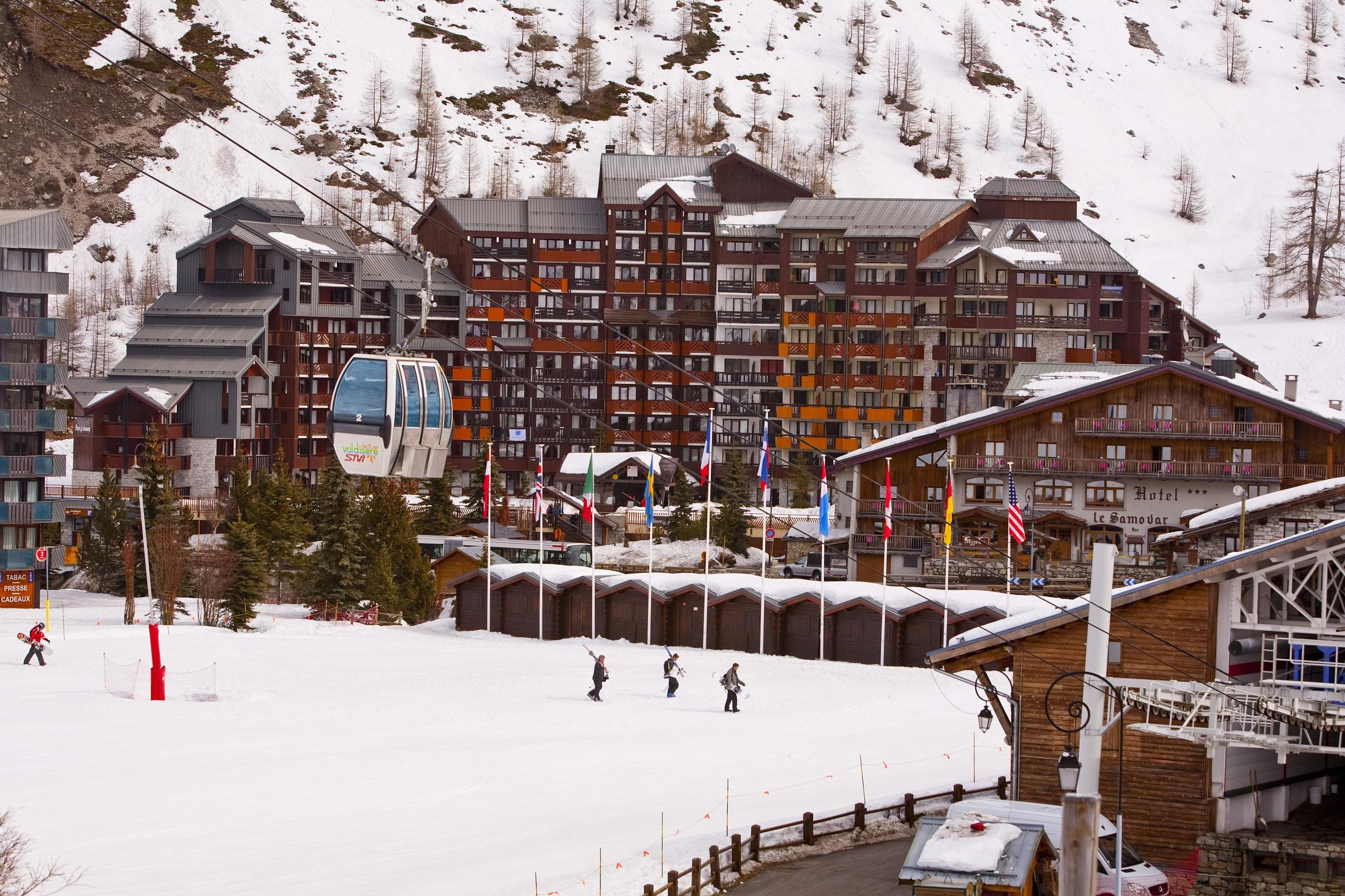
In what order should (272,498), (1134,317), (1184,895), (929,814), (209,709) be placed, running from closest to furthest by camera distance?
(1184,895)
(929,814)
(209,709)
(272,498)
(1134,317)

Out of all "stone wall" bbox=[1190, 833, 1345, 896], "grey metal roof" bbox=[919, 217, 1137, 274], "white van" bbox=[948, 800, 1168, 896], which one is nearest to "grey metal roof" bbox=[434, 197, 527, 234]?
"grey metal roof" bbox=[919, 217, 1137, 274]

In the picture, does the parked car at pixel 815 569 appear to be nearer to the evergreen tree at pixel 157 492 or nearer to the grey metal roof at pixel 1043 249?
the evergreen tree at pixel 157 492

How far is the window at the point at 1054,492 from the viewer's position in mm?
67750

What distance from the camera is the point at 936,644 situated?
50.9 metres

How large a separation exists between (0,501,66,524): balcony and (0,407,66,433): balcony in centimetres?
269

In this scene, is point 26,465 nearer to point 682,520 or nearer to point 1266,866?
point 682,520

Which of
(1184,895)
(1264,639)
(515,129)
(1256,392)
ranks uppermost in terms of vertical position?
(515,129)

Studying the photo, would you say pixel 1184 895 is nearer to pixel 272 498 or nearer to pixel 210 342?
pixel 272 498

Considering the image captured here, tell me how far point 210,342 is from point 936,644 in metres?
59.5

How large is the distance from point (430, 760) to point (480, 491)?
47978mm

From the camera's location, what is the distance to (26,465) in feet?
207

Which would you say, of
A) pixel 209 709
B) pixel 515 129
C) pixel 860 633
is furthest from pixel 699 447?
pixel 515 129

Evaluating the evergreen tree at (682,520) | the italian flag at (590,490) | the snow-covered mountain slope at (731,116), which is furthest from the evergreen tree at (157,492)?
the snow-covered mountain slope at (731,116)

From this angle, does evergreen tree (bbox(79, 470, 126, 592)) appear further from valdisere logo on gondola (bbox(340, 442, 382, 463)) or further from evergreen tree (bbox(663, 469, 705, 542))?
valdisere logo on gondola (bbox(340, 442, 382, 463))
